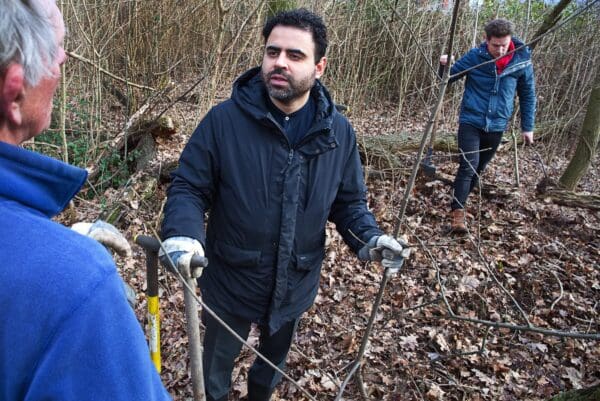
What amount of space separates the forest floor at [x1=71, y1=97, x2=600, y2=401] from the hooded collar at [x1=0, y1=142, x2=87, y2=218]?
1722 mm

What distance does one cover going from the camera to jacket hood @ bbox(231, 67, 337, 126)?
190 centimetres

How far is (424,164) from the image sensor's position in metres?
5.32

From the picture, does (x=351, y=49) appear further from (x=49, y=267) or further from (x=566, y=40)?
(x=49, y=267)

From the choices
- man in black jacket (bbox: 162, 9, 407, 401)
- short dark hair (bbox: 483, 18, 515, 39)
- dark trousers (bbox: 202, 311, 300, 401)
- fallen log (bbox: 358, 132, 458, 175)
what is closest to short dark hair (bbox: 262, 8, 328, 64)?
man in black jacket (bbox: 162, 9, 407, 401)

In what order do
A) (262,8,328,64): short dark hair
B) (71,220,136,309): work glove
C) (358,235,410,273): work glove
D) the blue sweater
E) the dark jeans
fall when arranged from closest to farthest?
the blue sweater, (71,220,136,309): work glove, (358,235,410,273): work glove, (262,8,328,64): short dark hair, the dark jeans

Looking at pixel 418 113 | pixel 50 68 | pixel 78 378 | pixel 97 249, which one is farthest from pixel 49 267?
pixel 418 113

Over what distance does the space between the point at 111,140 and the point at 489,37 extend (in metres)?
4.69

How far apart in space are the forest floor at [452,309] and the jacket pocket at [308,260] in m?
0.70

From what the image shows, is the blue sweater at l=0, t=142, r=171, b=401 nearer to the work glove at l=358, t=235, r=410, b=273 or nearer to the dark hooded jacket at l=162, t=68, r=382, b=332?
the dark hooded jacket at l=162, t=68, r=382, b=332

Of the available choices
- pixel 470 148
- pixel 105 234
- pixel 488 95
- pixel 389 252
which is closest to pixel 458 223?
pixel 470 148

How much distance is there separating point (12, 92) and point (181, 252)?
3.23 ft

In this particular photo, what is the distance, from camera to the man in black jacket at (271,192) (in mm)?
1884

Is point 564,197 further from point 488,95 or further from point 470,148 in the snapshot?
point 488,95

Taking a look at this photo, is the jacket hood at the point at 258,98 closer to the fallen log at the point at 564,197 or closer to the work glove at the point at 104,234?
the work glove at the point at 104,234
